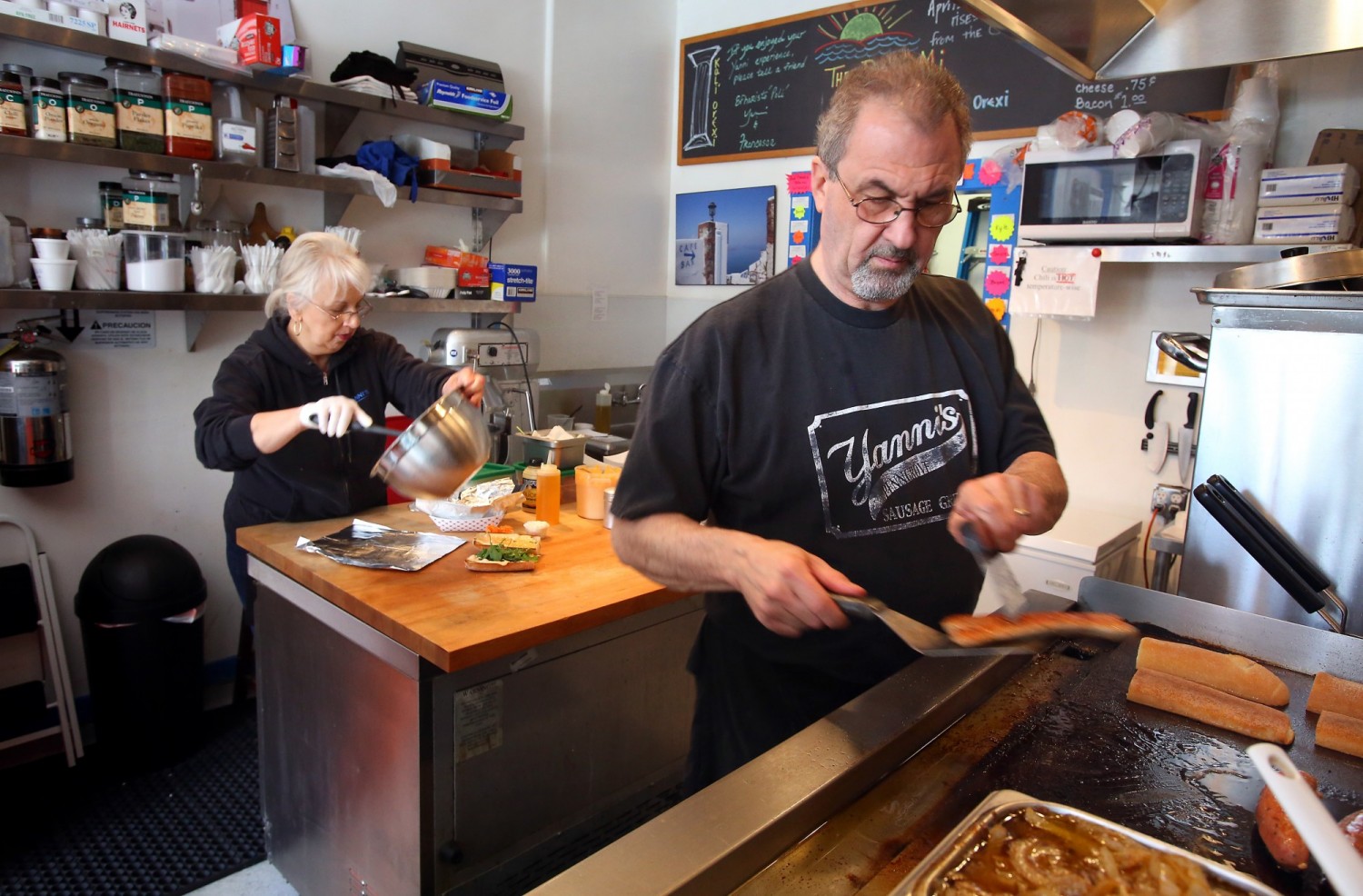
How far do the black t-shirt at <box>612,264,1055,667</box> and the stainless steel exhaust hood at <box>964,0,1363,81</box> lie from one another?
58 cm

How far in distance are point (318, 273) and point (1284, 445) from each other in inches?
93.5

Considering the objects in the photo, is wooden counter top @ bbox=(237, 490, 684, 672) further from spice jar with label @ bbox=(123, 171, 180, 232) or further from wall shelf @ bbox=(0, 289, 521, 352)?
spice jar with label @ bbox=(123, 171, 180, 232)

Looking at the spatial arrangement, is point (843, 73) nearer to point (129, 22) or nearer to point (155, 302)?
point (129, 22)

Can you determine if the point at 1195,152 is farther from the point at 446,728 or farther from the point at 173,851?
the point at 173,851

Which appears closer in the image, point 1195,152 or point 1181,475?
point 1195,152

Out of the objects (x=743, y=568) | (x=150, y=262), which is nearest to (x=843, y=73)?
(x=150, y=262)

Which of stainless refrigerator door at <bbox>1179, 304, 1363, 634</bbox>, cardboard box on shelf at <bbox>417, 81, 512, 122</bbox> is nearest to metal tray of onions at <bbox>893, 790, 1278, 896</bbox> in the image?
stainless refrigerator door at <bbox>1179, 304, 1363, 634</bbox>

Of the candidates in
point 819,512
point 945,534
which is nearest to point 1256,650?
point 945,534

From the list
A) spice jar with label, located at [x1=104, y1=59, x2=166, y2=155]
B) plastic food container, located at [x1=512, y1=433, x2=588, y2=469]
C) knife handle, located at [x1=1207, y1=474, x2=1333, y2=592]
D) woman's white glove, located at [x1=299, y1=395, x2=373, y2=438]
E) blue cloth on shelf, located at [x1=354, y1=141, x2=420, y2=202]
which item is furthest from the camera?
blue cloth on shelf, located at [x1=354, y1=141, x2=420, y2=202]

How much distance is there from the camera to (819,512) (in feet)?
4.37

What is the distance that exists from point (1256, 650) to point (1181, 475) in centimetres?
177

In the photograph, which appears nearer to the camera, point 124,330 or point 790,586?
point 790,586

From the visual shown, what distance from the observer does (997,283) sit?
3.23m

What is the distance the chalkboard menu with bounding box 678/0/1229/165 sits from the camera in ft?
10.5
